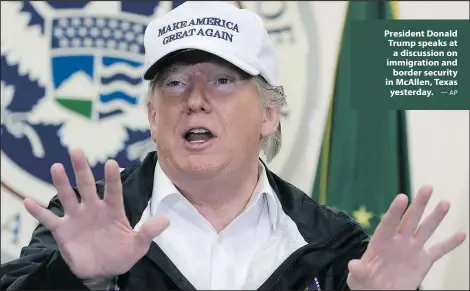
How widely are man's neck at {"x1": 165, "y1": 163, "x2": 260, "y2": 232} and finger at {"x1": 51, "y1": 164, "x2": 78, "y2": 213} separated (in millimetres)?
278

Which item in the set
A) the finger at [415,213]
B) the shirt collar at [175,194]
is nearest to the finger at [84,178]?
the shirt collar at [175,194]

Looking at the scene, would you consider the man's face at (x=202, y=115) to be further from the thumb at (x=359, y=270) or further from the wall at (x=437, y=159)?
the wall at (x=437, y=159)

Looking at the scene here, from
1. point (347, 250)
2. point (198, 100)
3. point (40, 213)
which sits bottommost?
point (347, 250)

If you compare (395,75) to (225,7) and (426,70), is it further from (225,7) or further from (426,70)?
(225,7)

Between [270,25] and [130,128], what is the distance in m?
0.38

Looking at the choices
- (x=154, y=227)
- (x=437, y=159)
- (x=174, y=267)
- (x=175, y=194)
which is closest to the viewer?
(x=154, y=227)

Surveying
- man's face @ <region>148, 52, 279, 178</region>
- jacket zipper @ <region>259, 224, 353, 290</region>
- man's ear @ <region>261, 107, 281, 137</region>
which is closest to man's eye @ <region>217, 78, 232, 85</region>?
man's face @ <region>148, 52, 279, 178</region>

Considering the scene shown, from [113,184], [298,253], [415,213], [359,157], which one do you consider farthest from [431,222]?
[359,157]

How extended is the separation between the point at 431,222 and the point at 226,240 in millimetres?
335

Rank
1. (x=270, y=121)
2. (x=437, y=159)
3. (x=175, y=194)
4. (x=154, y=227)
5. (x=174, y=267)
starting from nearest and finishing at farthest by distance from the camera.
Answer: (x=154, y=227) → (x=174, y=267) → (x=175, y=194) → (x=270, y=121) → (x=437, y=159)

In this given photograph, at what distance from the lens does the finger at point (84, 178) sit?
68cm

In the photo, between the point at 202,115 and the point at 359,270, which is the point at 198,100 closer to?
the point at 202,115

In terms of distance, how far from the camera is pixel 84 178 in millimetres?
691

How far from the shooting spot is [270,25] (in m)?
1.39
